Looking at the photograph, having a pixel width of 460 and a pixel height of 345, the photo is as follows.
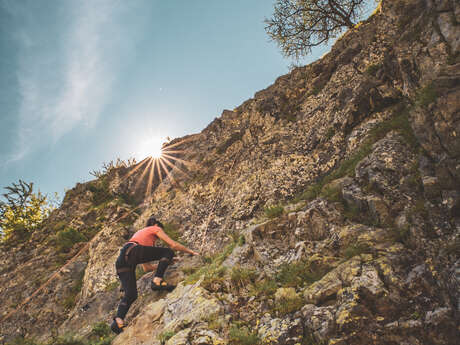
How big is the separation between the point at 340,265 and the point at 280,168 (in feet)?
21.5

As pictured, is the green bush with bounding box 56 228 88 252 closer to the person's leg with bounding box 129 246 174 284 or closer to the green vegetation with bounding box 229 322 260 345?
the person's leg with bounding box 129 246 174 284

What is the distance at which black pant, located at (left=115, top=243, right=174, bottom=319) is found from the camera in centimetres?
701

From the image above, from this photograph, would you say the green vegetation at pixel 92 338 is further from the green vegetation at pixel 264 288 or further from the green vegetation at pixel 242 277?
→ the green vegetation at pixel 264 288

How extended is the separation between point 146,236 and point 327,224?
5.33 meters

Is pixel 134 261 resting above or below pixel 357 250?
above

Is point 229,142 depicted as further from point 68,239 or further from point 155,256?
point 68,239

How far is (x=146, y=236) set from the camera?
7.91 metres

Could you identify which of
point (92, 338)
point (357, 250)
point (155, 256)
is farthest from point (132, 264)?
point (357, 250)

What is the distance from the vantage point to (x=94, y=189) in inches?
938

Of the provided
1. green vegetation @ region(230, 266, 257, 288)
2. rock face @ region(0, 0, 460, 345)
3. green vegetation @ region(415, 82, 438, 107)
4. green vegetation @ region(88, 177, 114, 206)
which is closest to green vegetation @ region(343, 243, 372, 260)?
rock face @ region(0, 0, 460, 345)

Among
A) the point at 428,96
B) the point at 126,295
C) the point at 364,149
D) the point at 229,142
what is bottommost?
the point at 126,295

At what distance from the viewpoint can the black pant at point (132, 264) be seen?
7.01 m

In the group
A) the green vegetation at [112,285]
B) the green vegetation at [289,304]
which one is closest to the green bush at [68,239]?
the green vegetation at [112,285]

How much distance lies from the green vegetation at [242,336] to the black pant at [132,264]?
3977 mm
